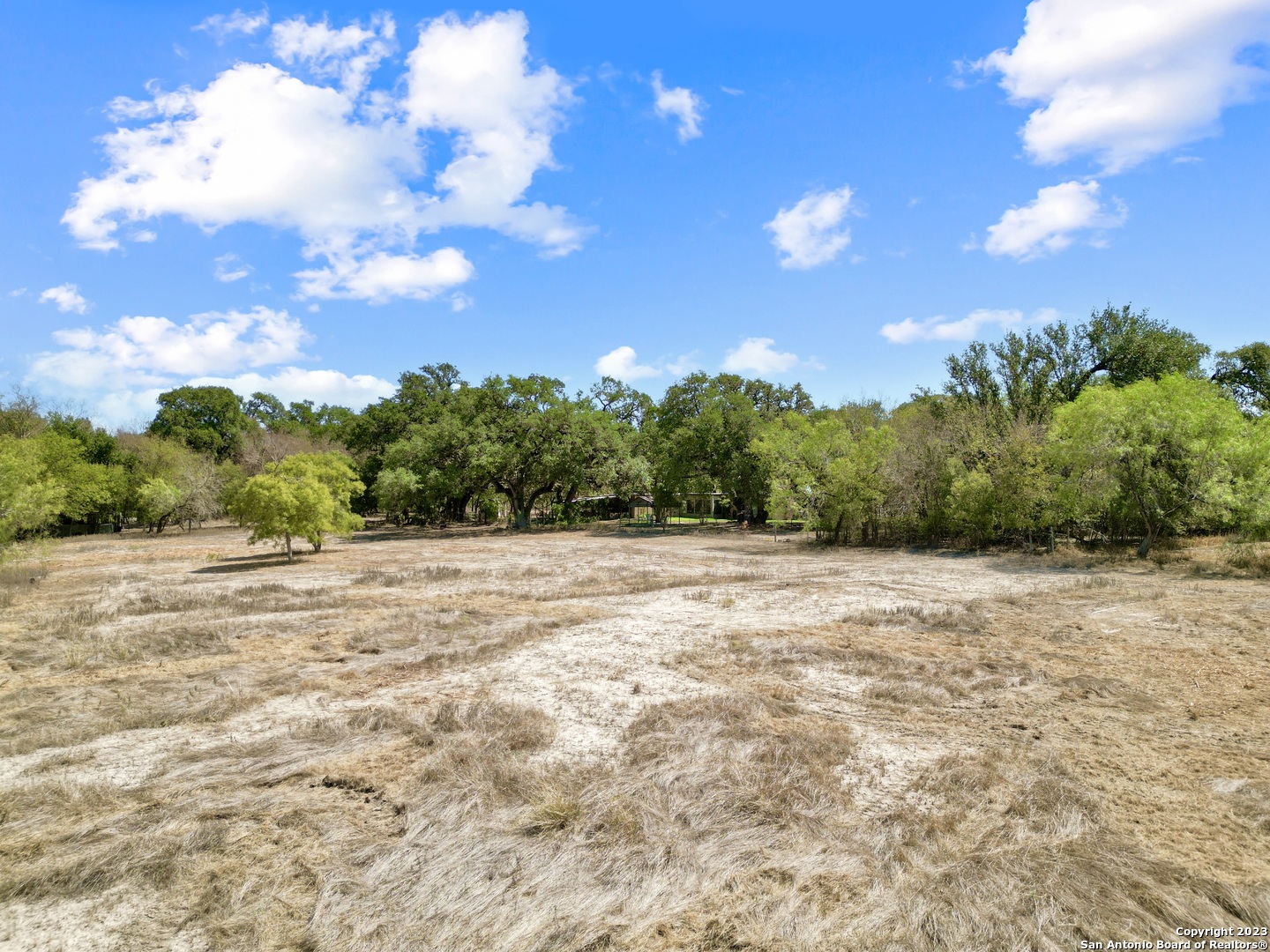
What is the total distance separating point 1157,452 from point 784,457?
16676mm

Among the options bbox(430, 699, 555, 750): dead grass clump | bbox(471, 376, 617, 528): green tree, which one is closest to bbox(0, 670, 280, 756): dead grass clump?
bbox(430, 699, 555, 750): dead grass clump

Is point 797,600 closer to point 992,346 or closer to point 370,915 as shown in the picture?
point 370,915

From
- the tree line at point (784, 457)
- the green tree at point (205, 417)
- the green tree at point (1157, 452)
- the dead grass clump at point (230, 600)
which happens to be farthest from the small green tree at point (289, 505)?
the green tree at point (205, 417)

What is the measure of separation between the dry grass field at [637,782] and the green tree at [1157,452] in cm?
845

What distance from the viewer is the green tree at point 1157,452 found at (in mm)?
18531

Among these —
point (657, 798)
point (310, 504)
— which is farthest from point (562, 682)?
point (310, 504)

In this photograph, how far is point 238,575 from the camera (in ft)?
68.1

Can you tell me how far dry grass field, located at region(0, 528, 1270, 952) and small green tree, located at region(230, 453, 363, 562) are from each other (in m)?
12.5

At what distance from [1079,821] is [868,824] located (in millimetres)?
1453

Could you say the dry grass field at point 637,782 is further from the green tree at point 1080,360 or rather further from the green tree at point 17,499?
the green tree at point 1080,360

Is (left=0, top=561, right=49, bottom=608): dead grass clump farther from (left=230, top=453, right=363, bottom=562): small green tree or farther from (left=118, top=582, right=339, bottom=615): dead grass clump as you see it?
(left=230, top=453, right=363, bottom=562): small green tree

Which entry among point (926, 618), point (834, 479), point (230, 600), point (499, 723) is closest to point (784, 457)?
point (834, 479)

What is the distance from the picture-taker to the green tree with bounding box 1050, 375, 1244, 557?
18.5 metres

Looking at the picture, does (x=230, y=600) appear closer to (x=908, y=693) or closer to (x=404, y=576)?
(x=404, y=576)
